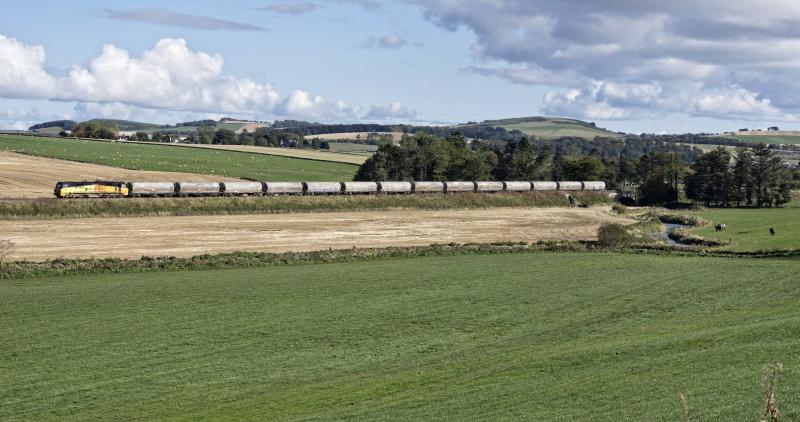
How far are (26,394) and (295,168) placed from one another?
12362 cm

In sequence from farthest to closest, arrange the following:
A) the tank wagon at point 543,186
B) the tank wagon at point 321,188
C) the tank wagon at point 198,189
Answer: the tank wagon at point 543,186
the tank wagon at point 321,188
the tank wagon at point 198,189

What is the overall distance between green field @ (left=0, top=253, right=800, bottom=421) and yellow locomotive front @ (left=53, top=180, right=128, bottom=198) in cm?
3412

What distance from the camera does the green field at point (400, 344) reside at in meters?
21.1

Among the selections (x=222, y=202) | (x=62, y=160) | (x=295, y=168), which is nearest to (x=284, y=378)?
(x=222, y=202)

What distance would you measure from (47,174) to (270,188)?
105ft

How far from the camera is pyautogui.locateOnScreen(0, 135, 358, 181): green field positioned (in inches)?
5069

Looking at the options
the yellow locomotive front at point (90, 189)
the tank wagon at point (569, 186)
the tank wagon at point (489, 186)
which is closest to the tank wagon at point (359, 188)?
the tank wagon at point (489, 186)

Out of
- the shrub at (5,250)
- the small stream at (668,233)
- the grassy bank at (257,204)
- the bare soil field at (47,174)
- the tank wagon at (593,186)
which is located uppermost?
the bare soil field at (47,174)

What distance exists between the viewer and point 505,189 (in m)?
113

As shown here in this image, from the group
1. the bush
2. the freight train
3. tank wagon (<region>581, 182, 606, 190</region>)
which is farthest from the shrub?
tank wagon (<region>581, 182, 606, 190</region>)

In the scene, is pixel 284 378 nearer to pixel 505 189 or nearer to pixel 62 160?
pixel 505 189

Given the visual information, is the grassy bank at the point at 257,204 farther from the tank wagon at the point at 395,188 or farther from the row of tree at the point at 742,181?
the row of tree at the point at 742,181

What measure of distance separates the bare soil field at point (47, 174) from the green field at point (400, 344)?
4703 cm

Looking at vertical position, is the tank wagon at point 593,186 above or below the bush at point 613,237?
above
